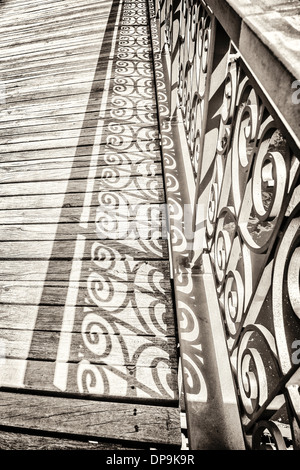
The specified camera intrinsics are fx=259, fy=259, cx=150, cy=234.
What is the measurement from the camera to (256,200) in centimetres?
86

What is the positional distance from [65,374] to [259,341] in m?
1.35

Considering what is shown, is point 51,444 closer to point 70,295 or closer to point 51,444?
point 51,444

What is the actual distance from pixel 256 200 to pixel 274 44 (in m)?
0.45

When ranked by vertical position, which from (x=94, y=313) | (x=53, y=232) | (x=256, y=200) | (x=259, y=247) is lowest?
(x=94, y=313)

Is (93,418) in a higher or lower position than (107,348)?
lower

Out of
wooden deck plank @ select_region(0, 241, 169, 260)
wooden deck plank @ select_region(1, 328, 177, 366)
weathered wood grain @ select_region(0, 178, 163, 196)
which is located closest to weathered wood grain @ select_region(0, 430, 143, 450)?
wooden deck plank @ select_region(1, 328, 177, 366)

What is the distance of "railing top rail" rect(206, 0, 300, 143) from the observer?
44 cm

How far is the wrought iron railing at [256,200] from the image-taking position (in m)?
0.59

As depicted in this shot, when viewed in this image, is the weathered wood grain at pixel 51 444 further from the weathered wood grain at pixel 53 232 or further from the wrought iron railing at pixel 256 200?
the weathered wood grain at pixel 53 232

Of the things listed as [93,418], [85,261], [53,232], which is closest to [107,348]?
[93,418]

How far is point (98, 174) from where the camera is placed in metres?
2.94

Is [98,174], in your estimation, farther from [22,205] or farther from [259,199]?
[259,199]

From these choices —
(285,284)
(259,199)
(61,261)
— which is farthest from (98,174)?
(285,284)
